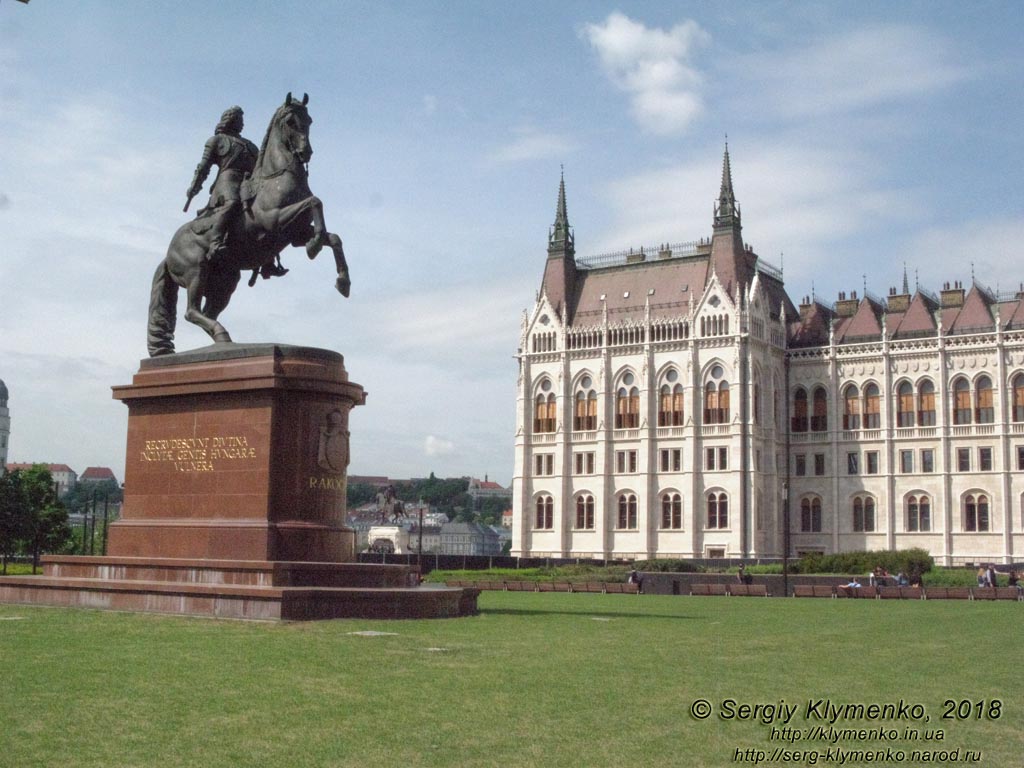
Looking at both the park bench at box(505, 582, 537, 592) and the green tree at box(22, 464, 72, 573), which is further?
the green tree at box(22, 464, 72, 573)

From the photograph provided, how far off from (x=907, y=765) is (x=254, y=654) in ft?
24.9

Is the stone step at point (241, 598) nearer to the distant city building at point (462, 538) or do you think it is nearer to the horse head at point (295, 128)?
the horse head at point (295, 128)

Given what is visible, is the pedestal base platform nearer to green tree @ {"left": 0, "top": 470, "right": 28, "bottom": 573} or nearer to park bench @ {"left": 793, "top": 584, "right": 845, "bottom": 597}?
park bench @ {"left": 793, "top": 584, "right": 845, "bottom": 597}

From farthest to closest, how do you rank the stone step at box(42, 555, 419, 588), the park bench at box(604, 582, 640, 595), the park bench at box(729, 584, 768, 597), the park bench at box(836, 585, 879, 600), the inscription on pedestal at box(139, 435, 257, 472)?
the park bench at box(604, 582, 640, 595), the park bench at box(729, 584, 768, 597), the park bench at box(836, 585, 879, 600), the inscription on pedestal at box(139, 435, 257, 472), the stone step at box(42, 555, 419, 588)

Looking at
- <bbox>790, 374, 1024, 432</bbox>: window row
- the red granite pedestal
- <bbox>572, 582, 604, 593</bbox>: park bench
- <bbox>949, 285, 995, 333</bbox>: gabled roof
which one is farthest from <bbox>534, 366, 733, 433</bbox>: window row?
the red granite pedestal

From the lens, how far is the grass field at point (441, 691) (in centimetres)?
894

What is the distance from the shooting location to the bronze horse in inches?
852

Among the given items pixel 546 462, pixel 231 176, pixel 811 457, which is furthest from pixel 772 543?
pixel 231 176

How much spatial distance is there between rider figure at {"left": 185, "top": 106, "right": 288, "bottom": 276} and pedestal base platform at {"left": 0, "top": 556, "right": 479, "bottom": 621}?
238 inches

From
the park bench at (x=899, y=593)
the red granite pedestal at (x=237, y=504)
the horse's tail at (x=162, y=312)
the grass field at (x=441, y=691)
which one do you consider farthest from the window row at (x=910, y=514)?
the horse's tail at (x=162, y=312)

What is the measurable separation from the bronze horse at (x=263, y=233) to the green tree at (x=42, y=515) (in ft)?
126

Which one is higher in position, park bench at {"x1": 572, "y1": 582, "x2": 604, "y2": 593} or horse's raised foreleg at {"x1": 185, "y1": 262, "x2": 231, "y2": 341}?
horse's raised foreleg at {"x1": 185, "y1": 262, "x2": 231, "y2": 341}

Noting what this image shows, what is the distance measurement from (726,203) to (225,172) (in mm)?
70015

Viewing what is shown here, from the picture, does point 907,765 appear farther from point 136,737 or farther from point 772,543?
point 772,543
